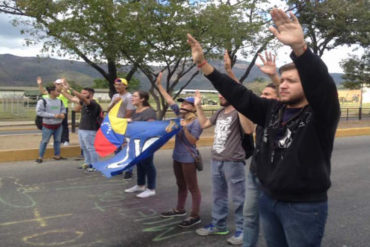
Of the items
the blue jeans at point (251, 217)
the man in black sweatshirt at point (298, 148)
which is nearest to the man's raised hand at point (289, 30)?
the man in black sweatshirt at point (298, 148)

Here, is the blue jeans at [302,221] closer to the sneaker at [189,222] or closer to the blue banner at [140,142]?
the sneaker at [189,222]

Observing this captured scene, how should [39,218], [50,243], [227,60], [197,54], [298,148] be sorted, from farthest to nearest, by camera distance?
[39,218] < [50,243] < [227,60] < [197,54] < [298,148]

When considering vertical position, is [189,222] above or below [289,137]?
below

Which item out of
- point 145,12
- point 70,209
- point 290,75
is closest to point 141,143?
point 70,209

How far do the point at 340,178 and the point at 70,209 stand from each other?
5.30 m

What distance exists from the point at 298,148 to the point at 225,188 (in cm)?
209

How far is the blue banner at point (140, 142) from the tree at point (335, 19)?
13.1m

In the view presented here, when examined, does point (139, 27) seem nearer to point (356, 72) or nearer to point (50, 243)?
point (50, 243)

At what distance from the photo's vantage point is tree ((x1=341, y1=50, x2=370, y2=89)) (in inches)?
1067

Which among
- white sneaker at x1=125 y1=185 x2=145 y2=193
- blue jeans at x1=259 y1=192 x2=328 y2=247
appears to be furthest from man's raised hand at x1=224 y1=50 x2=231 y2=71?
white sneaker at x1=125 y1=185 x2=145 y2=193

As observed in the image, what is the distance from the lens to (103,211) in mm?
4945

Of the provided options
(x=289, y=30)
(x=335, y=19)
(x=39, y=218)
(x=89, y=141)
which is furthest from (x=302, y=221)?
(x=335, y=19)

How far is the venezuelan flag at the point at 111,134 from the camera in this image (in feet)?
19.1

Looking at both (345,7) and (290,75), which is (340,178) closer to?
(290,75)
